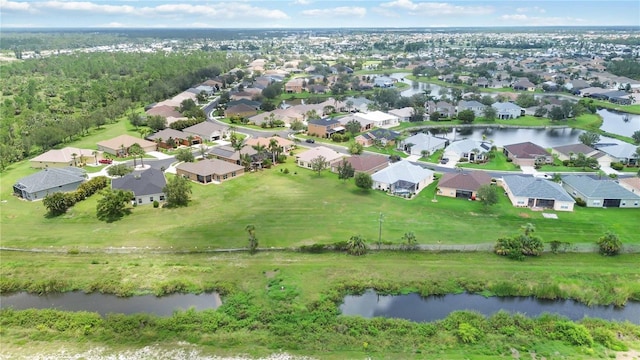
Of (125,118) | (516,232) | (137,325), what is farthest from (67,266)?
(125,118)

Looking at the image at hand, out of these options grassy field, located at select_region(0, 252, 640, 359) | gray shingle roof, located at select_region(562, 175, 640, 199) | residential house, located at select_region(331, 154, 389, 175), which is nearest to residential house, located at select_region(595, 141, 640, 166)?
gray shingle roof, located at select_region(562, 175, 640, 199)

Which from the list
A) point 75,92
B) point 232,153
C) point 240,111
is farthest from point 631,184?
point 75,92

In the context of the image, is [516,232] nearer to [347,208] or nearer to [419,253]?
[419,253]

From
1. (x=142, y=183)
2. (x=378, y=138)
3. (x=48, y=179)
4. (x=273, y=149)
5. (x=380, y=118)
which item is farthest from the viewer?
(x=380, y=118)

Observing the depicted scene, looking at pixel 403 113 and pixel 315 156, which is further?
pixel 403 113

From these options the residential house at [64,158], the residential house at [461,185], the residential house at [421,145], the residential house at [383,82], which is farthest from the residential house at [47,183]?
the residential house at [383,82]

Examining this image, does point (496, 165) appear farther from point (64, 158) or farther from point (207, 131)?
point (64, 158)
